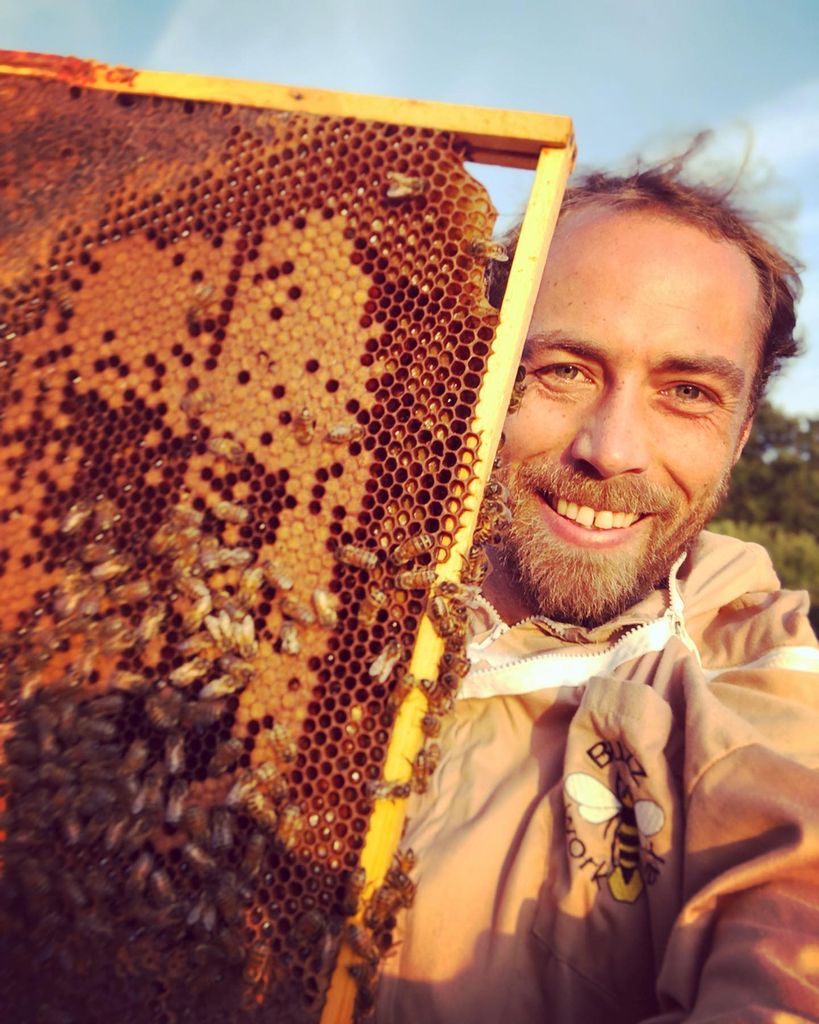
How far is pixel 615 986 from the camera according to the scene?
1.92 metres

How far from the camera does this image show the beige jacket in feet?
5.40

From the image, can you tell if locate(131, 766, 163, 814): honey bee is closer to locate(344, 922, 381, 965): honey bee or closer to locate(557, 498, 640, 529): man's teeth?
locate(344, 922, 381, 965): honey bee

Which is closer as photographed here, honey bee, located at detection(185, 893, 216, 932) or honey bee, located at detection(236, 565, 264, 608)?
honey bee, located at detection(185, 893, 216, 932)

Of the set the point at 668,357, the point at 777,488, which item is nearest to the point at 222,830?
the point at 668,357

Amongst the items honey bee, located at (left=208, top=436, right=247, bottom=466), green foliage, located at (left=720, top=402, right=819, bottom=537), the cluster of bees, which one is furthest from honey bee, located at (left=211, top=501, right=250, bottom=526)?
green foliage, located at (left=720, top=402, right=819, bottom=537)

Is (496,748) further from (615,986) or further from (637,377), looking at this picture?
(637,377)

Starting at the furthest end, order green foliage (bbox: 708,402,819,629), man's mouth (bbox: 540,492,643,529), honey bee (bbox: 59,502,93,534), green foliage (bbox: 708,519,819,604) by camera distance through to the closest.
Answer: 1. green foliage (bbox: 708,402,819,629)
2. green foliage (bbox: 708,519,819,604)
3. man's mouth (bbox: 540,492,643,529)
4. honey bee (bbox: 59,502,93,534)

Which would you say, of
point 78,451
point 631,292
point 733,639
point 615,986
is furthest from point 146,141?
point 615,986

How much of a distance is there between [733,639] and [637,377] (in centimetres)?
104

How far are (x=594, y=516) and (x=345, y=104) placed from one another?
70.2 inches

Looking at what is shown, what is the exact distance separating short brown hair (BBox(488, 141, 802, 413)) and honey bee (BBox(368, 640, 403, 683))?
1.74 metres

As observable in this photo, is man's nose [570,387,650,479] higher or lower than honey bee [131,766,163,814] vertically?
higher

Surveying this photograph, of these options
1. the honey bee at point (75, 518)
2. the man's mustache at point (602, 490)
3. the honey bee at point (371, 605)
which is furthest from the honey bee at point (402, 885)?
the man's mustache at point (602, 490)

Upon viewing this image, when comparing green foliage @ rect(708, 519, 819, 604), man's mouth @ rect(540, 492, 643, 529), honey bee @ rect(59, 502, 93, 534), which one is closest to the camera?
honey bee @ rect(59, 502, 93, 534)
